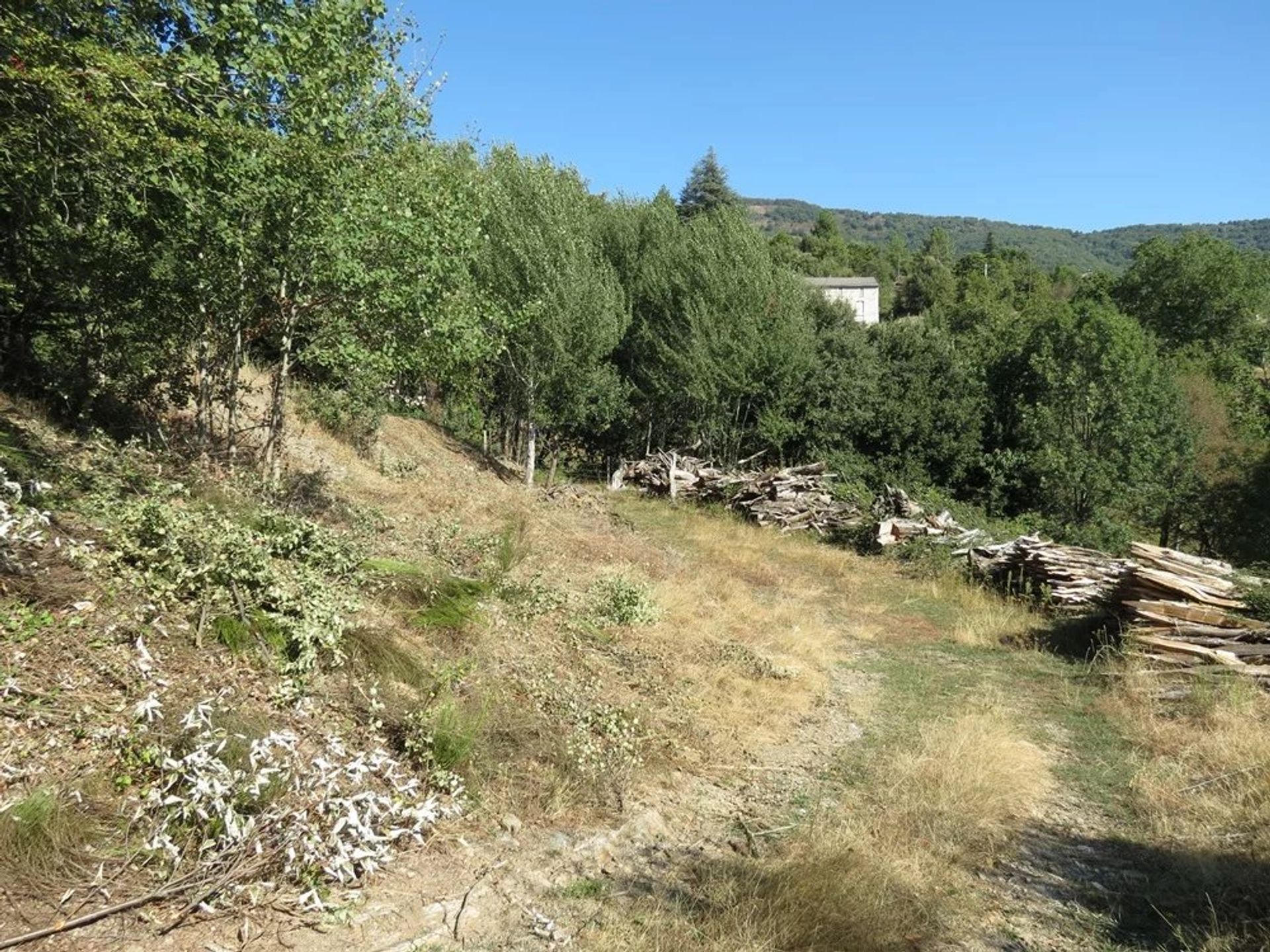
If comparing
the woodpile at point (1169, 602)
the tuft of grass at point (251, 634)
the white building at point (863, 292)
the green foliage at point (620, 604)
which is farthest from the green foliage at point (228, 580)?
the white building at point (863, 292)

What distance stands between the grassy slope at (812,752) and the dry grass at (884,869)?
0.7 inches

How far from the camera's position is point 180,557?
4.98m

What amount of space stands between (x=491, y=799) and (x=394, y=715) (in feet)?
2.61

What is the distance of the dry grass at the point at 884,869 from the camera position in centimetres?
383

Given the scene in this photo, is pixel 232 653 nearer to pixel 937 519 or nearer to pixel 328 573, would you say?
pixel 328 573

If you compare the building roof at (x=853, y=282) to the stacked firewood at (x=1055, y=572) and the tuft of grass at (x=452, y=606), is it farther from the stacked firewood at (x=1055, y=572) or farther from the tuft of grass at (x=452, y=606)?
the tuft of grass at (x=452, y=606)

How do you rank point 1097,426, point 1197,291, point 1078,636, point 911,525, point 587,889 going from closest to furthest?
point 587,889, point 1078,636, point 911,525, point 1097,426, point 1197,291

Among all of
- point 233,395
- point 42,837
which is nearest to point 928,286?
point 233,395

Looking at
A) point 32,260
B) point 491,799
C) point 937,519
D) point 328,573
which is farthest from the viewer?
point 937,519

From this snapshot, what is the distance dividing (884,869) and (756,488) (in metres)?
16.4

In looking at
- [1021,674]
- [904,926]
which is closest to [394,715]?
[904,926]

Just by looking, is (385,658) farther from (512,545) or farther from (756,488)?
(756,488)

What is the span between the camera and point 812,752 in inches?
260

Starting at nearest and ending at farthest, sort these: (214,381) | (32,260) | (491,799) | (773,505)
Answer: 1. (491,799)
2. (32,260)
3. (214,381)
4. (773,505)
